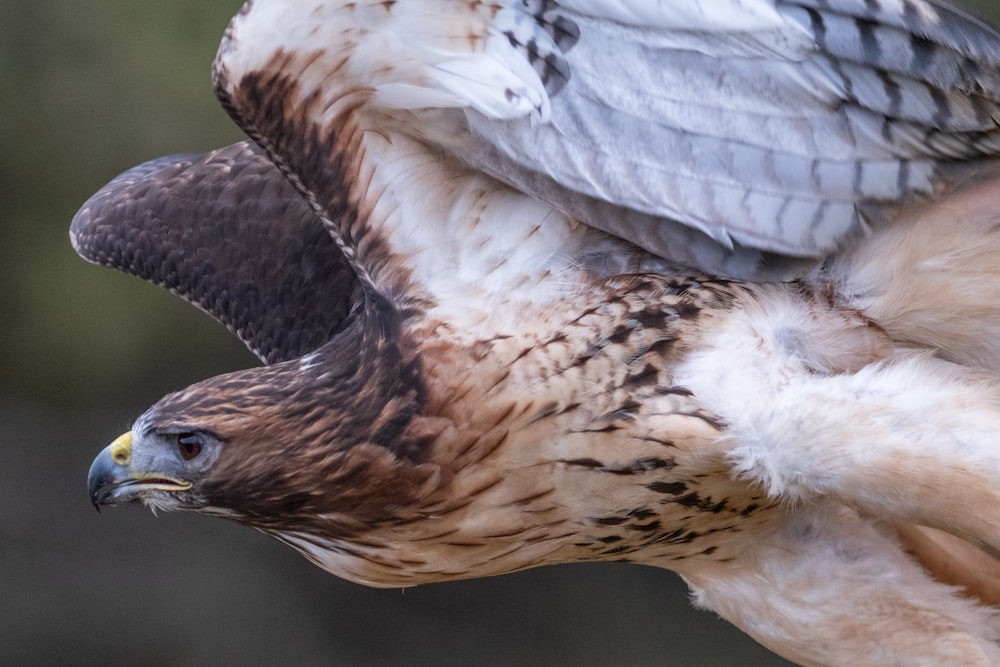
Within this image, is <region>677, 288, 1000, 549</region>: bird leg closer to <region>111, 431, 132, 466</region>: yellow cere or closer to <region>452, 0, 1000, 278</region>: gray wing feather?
<region>452, 0, 1000, 278</region>: gray wing feather

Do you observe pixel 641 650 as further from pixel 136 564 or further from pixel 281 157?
pixel 281 157

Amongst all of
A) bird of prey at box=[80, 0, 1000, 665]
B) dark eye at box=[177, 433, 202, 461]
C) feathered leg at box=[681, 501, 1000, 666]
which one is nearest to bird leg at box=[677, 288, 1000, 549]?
bird of prey at box=[80, 0, 1000, 665]

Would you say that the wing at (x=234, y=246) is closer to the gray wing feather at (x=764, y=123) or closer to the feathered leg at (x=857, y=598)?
the gray wing feather at (x=764, y=123)

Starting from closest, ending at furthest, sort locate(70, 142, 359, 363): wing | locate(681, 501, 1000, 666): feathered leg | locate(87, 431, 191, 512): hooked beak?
locate(87, 431, 191, 512): hooked beak → locate(681, 501, 1000, 666): feathered leg → locate(70, 142, 359, 363): wing

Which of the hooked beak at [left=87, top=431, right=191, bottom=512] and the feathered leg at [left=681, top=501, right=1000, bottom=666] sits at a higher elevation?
the hooked beak at [left=87, top=431, right=191, bottom=512]

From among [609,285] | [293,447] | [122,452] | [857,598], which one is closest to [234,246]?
[122,452]

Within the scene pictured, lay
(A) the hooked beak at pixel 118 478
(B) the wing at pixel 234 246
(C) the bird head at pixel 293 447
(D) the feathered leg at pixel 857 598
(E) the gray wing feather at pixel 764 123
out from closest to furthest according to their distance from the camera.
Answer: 1. (E) the gray wing feather at pixel 764 123
2. (C) the bird head at pixel 293 447
3. (A) the hooked beak at pixel 118 478
4. (D) the feathered leg at pixel 857 598
5. (B) the wing at pixel 234 246

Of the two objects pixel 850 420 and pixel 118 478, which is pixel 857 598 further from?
pixel 118 478

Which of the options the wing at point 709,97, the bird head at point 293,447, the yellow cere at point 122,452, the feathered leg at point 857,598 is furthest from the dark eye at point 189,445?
the feathered leg at point 857,598
